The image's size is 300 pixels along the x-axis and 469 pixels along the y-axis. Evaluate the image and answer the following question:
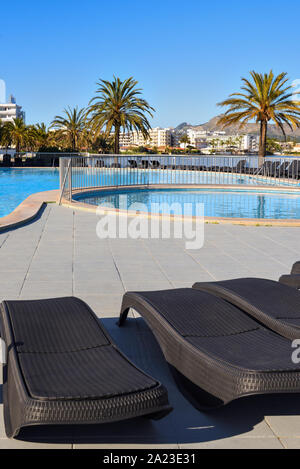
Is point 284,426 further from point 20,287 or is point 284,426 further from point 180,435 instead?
point 20,287

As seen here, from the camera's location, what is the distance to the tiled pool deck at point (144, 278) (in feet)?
8.55

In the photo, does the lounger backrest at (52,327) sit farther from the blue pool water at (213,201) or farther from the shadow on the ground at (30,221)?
the blue pool water at (213,201)

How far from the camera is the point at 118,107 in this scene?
3331cm

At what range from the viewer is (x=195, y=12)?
33.3m

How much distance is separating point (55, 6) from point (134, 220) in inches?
717

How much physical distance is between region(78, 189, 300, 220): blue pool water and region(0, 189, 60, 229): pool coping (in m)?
1.69

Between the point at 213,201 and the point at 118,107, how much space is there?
59.5 ft

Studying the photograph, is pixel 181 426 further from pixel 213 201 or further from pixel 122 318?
pixel 213 201

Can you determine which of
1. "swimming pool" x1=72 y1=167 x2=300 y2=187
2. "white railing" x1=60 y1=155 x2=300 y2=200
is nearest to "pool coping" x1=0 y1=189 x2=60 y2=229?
"white railing" x1=60 y1=155 x2=300 y2=200

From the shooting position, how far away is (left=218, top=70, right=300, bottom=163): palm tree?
91.1ft

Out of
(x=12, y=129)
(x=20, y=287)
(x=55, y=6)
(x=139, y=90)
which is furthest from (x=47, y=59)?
(x=20, y=287)

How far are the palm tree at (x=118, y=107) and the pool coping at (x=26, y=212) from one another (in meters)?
19.4

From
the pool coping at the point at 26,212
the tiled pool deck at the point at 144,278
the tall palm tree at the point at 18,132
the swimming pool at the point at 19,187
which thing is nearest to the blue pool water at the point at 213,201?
the pool coping at the point at 26,212

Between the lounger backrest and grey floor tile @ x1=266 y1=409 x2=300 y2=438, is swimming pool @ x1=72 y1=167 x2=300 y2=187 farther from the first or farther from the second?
grey floor tile @ x1=266 y1=409 x2=300 y2=438
